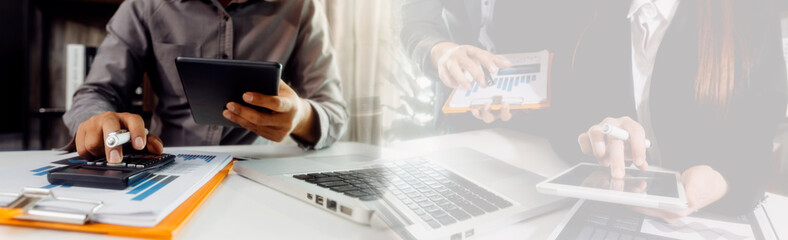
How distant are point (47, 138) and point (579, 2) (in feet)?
6.39

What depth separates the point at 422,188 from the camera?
357mm

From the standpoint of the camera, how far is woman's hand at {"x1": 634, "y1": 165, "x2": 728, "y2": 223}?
204mm

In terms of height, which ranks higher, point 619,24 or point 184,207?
point 619,24

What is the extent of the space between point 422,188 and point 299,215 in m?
0.12

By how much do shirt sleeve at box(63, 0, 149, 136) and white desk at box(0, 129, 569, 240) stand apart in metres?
0.62

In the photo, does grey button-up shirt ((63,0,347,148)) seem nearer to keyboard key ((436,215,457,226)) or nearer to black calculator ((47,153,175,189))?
black calculator ((47,153,175,189))

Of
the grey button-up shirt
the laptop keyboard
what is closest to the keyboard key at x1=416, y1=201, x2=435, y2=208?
the laptop keyboard

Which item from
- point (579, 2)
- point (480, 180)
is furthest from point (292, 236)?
point (579, 2)

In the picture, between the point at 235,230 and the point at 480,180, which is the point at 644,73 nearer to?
the point at 480,180

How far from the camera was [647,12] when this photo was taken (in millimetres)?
226

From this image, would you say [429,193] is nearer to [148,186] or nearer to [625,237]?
[625,237]

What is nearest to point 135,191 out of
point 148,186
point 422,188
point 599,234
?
point 148,186

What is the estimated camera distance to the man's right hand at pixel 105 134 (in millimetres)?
546

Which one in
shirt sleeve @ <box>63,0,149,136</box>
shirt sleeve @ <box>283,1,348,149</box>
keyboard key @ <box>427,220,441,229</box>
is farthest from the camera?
shirt sleeve @ <box>283,1,348,149</box>
